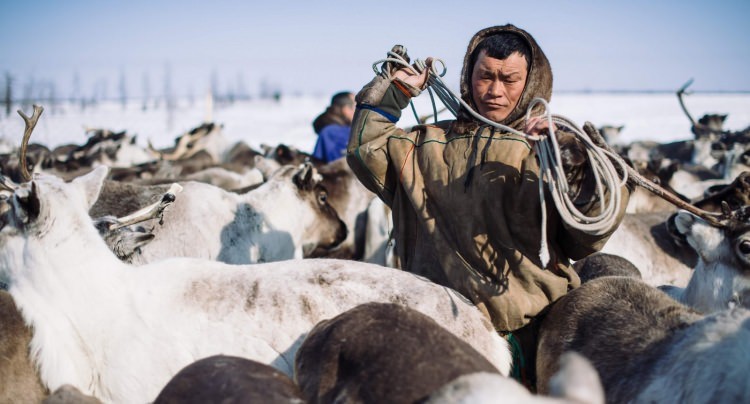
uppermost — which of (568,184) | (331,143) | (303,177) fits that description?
(568,184)

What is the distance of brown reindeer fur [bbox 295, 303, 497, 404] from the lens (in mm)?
2057

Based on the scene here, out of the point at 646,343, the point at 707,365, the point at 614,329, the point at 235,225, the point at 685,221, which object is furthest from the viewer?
the point at 235,225

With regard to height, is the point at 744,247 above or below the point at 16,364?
above

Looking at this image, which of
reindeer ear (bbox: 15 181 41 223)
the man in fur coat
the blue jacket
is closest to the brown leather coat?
the man in fur coat

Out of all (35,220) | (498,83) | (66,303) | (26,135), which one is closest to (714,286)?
(498,83)

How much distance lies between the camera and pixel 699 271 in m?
3.68

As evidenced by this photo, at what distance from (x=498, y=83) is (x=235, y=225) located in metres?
2.97

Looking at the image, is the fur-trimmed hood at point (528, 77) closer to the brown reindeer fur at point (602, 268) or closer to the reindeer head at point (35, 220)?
the brown reindeer fur at point (602, 268)

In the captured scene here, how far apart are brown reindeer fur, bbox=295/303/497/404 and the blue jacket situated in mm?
6832

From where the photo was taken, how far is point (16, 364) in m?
2.66

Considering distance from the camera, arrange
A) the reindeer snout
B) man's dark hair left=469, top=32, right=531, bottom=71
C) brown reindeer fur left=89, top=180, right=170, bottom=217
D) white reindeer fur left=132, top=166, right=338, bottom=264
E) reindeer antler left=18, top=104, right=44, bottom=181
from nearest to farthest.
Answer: man's dark hair left=469, top=32, right=531, bottom=71 → reindeer antler left=18, top=104, right=44, bottom=181 → the reindeer snout → white reindeer fur left=132, top=166, right=338, bottom=264 → brown reindeer fur left=89, top=180, right=170, bottom=217

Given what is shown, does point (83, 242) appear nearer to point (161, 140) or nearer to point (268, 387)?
point (268, 387)

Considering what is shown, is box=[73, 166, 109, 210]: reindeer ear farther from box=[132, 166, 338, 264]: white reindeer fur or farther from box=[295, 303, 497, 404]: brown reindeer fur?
box=[132, 166, 338, 264]: white reindeer fur

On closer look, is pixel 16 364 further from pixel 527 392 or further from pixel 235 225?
pixel 235 225
